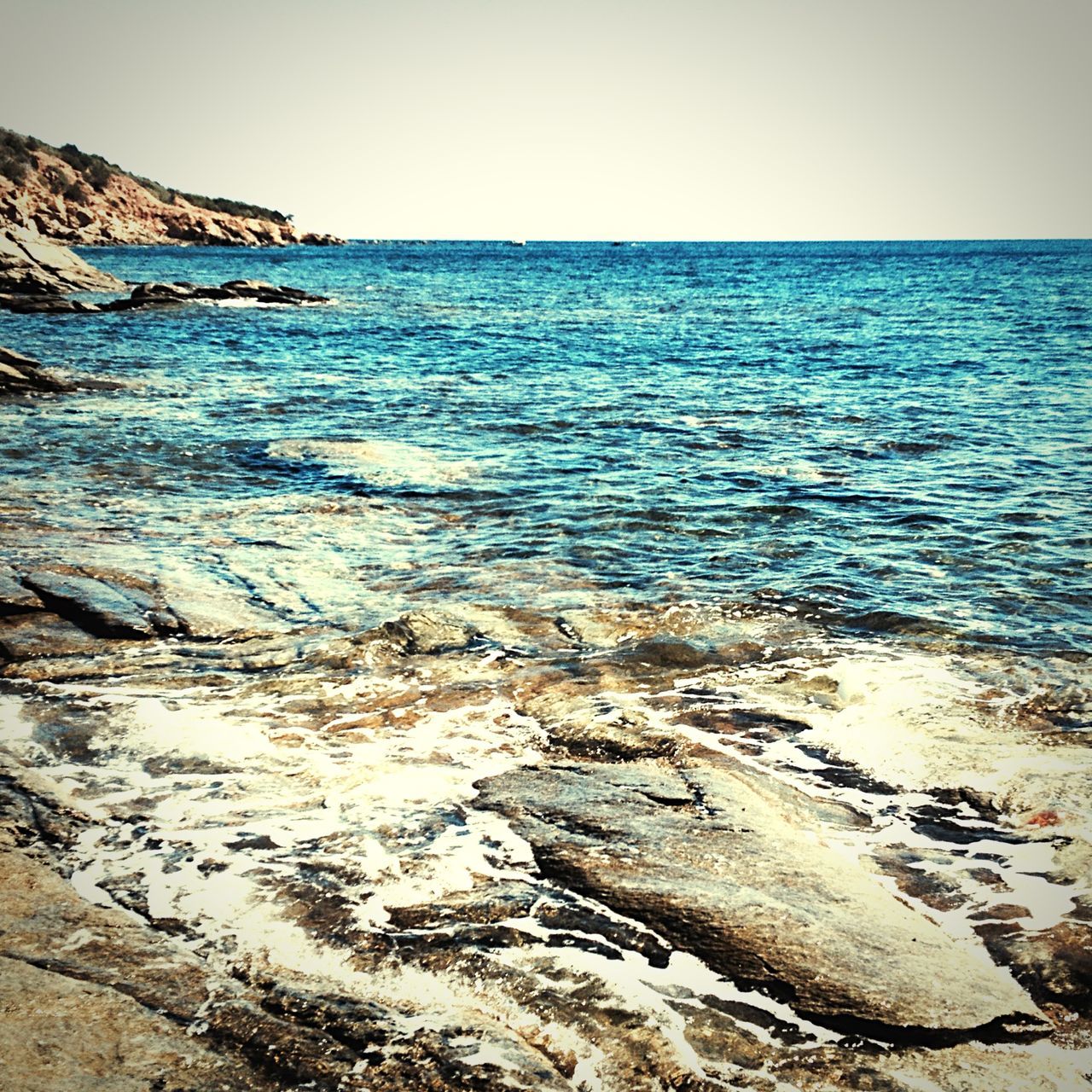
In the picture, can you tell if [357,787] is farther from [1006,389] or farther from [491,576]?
[1006,389]

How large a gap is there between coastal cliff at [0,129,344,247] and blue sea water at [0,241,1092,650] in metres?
68.8

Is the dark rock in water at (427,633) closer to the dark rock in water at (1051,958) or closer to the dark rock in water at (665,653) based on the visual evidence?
the dark rock in water at (665,653)

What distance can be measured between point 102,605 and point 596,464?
24.6 ft

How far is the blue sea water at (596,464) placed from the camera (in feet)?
26.2

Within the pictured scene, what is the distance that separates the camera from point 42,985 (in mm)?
2816

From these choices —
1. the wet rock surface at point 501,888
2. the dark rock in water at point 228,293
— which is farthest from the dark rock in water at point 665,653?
the dark rock in water at point 228,293

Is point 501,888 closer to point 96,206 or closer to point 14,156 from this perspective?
point 14,156

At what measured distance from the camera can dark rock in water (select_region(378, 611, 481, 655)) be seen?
631 centimetres

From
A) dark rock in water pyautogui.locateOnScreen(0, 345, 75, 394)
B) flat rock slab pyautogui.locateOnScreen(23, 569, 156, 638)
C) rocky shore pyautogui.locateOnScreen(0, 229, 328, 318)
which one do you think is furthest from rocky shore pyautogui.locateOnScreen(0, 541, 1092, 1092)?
rocky shore pyautogui.locateOnScreen(0, 229, 328, 318)

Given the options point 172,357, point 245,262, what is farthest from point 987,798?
point 245,262

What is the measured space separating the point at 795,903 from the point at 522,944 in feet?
3.64

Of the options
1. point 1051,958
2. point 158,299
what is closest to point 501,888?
point 1051,958

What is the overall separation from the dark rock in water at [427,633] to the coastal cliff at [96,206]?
8326 cm

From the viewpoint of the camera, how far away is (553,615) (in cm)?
706
